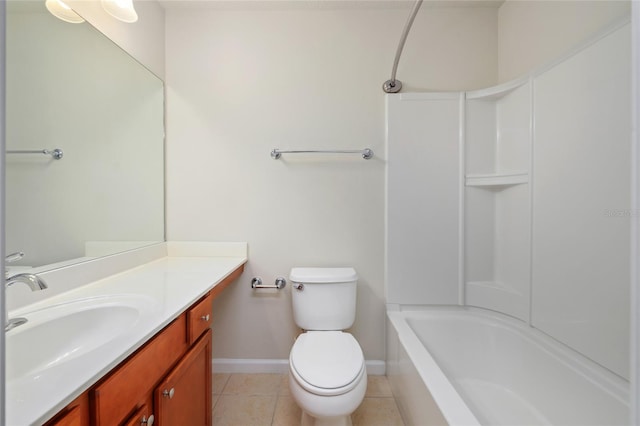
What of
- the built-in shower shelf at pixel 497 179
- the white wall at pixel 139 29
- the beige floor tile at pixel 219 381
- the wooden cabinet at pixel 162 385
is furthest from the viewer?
the beige floor tile at pixel 219 381

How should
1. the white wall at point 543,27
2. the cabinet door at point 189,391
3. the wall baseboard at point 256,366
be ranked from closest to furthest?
the cabinet door at point 189,391 → the white wall at point 543,27 → the wall baseboard at point 256,366

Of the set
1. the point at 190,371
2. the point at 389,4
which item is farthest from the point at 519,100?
the point at 190,371

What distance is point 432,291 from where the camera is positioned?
1749mm

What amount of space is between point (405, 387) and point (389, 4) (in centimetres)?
220

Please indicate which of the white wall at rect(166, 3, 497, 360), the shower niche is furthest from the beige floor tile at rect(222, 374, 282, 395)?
the shower niche

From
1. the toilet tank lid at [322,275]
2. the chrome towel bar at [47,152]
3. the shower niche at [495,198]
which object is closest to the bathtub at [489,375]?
the shower niche at [495,198]

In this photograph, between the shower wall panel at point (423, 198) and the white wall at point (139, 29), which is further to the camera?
the shower wall panel at point (423, 198)

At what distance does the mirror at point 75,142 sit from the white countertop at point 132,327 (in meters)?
0.18

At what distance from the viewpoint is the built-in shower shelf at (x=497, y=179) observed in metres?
1.54

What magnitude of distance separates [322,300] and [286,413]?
62cm

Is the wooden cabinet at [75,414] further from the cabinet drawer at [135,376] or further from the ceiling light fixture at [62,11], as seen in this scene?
the ceiling light fixture at [62,11]

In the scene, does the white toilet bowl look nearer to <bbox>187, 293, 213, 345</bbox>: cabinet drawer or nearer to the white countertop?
<bbox>187, 293, 213, 345</bbox>: cabinet drawer

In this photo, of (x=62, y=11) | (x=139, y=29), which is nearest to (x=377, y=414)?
(x=62, y=11)

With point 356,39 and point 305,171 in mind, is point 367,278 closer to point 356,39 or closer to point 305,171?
point 305,171
